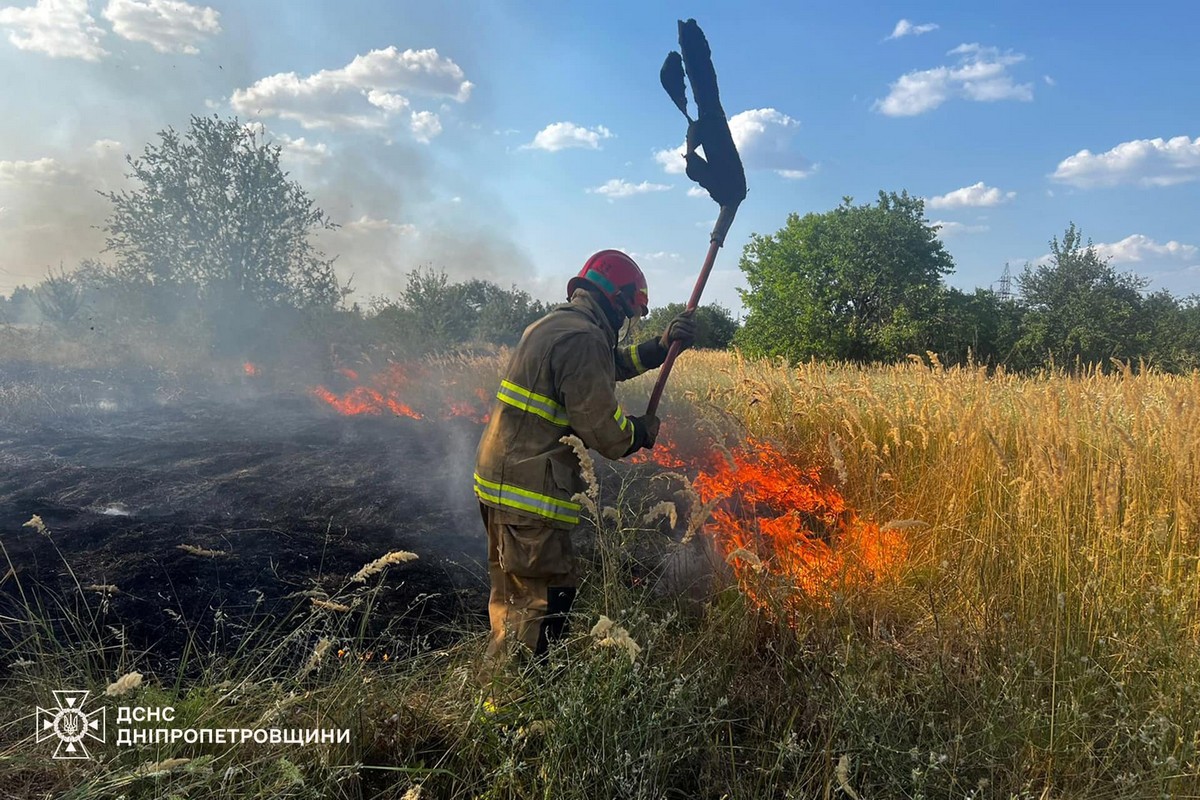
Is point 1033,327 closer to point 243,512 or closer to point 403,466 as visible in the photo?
point 403,466

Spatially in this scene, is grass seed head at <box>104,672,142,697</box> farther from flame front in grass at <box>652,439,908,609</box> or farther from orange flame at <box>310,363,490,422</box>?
orange flame at <box>310,363,490,422</box>

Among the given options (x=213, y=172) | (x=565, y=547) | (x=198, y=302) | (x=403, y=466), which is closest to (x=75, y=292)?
(x=198, y=302)

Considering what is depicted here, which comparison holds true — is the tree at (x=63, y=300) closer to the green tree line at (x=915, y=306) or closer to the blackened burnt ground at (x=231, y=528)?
the blackened burnt ground at (x=231, y=528)

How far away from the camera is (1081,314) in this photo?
2139 centimetres

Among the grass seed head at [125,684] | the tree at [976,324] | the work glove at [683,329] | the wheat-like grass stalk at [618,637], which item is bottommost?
the grass seed head at [125,684]

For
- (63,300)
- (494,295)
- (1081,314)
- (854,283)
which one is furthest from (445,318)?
(1081,314)

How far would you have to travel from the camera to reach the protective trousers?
107 inches

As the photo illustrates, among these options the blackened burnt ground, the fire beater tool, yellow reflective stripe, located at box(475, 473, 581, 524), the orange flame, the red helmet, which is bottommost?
the blackened burnt ground

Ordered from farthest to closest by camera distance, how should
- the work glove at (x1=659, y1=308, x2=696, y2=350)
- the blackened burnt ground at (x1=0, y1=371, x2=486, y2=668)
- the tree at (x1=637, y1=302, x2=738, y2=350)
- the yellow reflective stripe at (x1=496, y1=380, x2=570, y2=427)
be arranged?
the tree at (x1=637, y1=302, x2=738, y2=350)
the blackened burnt ground at (x1=0, y1=371, x2=486, y2=668)
the work glove at (x1=659, y1=308, x2=696, y2=350)
the yellow reflective stripe at (x1=496, y1=380, x2=570, y2=427)

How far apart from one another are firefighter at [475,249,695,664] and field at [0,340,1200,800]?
0.26 m

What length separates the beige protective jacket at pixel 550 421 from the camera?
276 centimetres

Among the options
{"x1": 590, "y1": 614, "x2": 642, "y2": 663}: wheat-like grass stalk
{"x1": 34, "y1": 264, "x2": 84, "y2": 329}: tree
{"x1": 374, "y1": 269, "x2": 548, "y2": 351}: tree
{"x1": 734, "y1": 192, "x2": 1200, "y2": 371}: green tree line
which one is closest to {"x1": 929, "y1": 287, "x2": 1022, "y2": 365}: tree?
{"x1": 734, "y1": 192, "x2": 1200, "y2": 371}: green tree line

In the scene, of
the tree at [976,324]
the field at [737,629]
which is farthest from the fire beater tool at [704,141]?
the tree at [976,324]

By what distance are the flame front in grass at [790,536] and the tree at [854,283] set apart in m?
18.5
